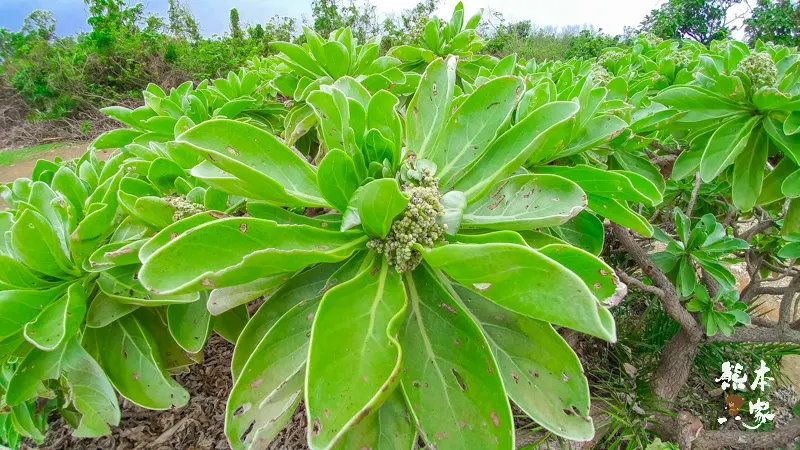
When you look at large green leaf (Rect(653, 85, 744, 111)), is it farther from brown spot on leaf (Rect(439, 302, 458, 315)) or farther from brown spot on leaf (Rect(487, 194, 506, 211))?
brown spot on leaf (Rect(439, 302, 458, 315))

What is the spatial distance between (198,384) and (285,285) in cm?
206

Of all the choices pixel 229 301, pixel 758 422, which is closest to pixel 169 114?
pixel 229 301

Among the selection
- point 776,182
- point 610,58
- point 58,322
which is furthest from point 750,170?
point 58,322

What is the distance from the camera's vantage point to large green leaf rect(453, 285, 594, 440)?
823 mm

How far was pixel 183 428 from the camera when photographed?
237cm

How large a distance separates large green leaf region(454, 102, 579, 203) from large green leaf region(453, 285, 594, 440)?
1.00ft

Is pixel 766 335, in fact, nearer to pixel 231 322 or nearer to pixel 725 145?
pixel 725 145

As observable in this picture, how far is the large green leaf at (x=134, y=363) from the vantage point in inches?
42.8

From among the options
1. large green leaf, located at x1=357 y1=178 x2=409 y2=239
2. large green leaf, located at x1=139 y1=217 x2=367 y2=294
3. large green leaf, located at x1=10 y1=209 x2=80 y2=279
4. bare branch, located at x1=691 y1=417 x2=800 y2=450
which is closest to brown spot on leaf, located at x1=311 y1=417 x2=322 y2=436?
large green leaf, located at x1=139 y1=217 x2=367 y2=294

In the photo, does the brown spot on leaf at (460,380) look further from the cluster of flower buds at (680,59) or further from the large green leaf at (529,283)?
the cluster of flower buds at (680,59)

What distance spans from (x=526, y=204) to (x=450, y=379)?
1.44ft

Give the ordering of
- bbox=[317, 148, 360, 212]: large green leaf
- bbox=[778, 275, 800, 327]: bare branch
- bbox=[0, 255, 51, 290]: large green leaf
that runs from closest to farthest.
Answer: bbox=[317, 148, 360, 212]: large green leaf, bbox=[0, 255, 51, 290]: large green leaf, bbox=[778, 275, 800, 327]: bare branch

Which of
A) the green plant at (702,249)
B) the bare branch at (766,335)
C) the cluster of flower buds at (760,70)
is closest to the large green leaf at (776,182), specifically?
the green plant at (702,249)

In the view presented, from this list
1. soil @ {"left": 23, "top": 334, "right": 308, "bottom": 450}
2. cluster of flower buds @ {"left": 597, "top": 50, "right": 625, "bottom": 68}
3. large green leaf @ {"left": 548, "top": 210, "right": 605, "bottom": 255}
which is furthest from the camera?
cluster of flower buds @ {"left": 597, "top": 50, "right": 625, "bottom": 68}
